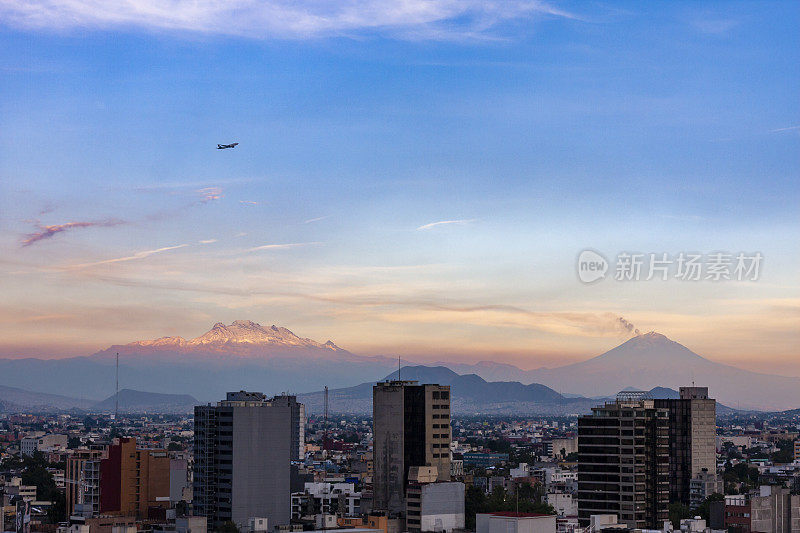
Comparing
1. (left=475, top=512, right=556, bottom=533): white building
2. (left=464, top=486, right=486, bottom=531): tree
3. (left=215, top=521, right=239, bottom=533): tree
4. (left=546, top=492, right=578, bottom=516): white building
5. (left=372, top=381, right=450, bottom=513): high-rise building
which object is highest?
(left=372, top=381, right=450, bottom=513): high-rise building

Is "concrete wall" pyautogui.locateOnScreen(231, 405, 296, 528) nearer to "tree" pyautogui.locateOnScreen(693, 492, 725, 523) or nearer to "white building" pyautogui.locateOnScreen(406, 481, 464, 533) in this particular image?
"white building" pyautogui.locateOnScreen(406, 481, 464, 533)

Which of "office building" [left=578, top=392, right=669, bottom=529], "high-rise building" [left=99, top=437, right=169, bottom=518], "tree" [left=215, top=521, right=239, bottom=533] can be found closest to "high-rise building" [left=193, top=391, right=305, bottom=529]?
"tree" [left=215, top=521, right=239, bottom=533]

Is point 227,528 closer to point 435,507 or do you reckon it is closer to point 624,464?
point 435,507

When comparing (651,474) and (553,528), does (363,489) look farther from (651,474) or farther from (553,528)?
(553,528)

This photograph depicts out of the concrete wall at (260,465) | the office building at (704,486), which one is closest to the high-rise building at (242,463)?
the concrete wall at (260,465)

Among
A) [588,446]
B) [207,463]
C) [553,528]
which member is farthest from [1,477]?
[553,528]
